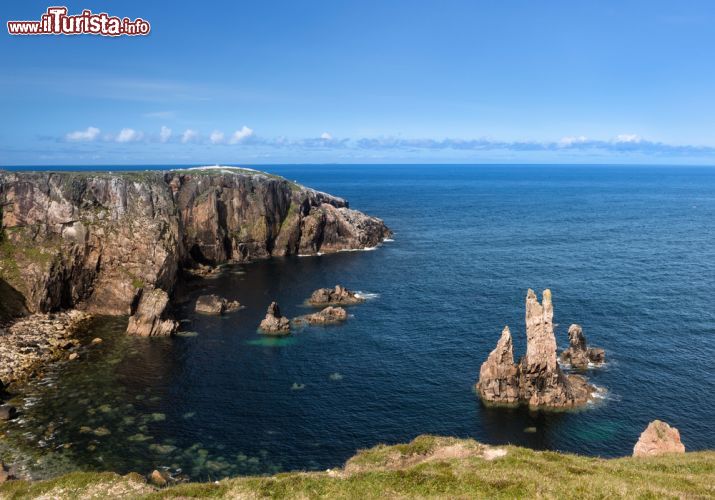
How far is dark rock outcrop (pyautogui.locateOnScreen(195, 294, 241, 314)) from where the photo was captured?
114 meters

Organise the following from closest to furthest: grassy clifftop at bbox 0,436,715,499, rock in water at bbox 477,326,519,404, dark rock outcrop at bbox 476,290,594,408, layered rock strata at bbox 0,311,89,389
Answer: grassy clifftop at bbox 0,436,715,499, dark rock outcrop at bbox 476,290,594,408, rock in water at bbox 477,326,519,404, layered rock strata at bbox 0,311,89,389

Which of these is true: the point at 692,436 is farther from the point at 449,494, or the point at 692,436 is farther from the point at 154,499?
the point at 154,499

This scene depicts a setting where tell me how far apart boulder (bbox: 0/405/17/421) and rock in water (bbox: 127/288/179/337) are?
3063 cm

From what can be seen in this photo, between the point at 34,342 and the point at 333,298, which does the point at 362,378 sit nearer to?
the point at 333,298

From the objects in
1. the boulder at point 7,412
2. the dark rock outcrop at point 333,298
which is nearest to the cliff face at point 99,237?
the dark rock outcrop at point 333,298

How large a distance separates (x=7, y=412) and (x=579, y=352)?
269ft

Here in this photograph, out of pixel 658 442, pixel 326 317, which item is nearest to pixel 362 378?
pixel 326 317

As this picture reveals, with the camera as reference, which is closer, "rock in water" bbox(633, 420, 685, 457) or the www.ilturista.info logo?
"rock in water" bbox(633, 420, 685, 457)

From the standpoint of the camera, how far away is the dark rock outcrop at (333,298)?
117 metres

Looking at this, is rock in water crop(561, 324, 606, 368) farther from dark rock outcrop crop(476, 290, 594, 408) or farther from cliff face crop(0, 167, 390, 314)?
cliff face crop(0, 167, 390, 314)

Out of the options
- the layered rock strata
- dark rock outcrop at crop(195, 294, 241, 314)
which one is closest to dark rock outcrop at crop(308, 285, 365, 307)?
dark rock outcrop at crop(195, 294, 241, 314)

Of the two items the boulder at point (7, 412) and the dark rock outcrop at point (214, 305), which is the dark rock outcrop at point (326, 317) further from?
the boulder at point (7, 412)

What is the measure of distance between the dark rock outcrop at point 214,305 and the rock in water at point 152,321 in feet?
36.7

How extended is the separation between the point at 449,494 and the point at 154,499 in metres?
22.4
